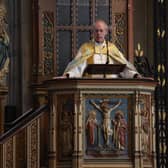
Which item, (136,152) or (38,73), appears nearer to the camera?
(136,152)

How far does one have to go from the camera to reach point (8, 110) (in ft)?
62.0

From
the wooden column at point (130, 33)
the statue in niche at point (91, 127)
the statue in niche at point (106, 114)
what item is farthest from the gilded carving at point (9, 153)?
A: the wooden column at point (130, 33)

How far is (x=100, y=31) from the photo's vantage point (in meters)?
15.7

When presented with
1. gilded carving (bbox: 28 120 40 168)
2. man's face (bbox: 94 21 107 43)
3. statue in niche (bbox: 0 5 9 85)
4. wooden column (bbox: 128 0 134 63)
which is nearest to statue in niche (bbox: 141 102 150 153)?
man's face (bbox: 94 21 107 43)

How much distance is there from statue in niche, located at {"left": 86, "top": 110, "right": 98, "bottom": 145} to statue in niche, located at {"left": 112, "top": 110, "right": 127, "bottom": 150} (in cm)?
33

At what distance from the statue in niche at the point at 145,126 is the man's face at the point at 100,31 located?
1.65 metres

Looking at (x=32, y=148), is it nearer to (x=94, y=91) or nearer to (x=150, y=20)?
(x=94, y=91)

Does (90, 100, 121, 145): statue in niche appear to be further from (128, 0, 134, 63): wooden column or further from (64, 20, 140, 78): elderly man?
(128, 0, 134, 63): wooden column

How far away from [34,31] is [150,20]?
10.4 ft

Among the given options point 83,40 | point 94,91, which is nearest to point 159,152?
point 83,40

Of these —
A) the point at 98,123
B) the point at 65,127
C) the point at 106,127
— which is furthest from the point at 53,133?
the point at 106,127

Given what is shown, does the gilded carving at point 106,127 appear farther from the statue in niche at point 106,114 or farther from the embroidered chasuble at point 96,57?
the embroidered chasuble at point 96,57

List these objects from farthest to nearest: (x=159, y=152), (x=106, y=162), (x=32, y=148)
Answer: (x=159, y=152), (x=32, y=148), (x=106, y=162)

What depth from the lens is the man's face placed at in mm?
15586
